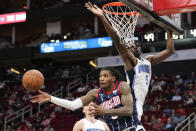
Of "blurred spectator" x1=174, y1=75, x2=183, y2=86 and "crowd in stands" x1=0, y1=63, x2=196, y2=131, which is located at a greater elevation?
"blurred spectator" x1=174, y1=75, x2=183, y2=86

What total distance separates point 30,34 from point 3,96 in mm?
8212

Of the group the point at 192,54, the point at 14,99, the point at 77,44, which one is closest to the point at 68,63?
the point at 77,44

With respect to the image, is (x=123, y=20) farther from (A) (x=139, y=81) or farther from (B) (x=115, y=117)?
(B) (x=115, y=117)

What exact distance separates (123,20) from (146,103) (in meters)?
8.21

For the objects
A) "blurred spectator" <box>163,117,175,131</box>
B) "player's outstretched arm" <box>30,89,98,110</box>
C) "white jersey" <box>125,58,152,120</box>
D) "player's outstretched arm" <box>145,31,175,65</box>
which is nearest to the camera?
"player's outstretched arm" <box>30,89,98,110</box>

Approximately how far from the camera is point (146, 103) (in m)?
13.6

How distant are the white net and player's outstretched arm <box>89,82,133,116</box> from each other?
43.5 inches

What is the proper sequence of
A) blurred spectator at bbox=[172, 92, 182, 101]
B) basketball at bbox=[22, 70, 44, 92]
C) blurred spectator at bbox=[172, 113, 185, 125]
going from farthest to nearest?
1. blurred spectator at bbox=[172, 92, 182, 101]
2. blurred spectator at bbox=[172, 113, 185, 125]
3. basketball at bbox=[22, 70, 44, 92]

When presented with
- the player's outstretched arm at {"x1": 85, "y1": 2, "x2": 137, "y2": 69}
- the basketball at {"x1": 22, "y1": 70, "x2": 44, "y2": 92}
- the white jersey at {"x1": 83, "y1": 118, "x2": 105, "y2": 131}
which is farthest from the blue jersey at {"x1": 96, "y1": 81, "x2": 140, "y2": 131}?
the white jersey at {"x1": 83, "y1": 118, "x2": 105, "y2": 131}

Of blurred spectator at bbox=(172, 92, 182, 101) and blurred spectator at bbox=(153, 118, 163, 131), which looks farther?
blurred spectator at bbox=(172, 92, 182, 101)

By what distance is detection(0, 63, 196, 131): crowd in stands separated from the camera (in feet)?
39.0

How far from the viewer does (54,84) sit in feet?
63.7

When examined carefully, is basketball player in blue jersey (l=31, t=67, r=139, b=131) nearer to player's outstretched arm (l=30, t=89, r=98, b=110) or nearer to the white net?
player's outstretched arm (l=30, t=89, r=98, b=110)

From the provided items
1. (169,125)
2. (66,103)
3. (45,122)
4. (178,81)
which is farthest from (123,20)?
(45,122)
